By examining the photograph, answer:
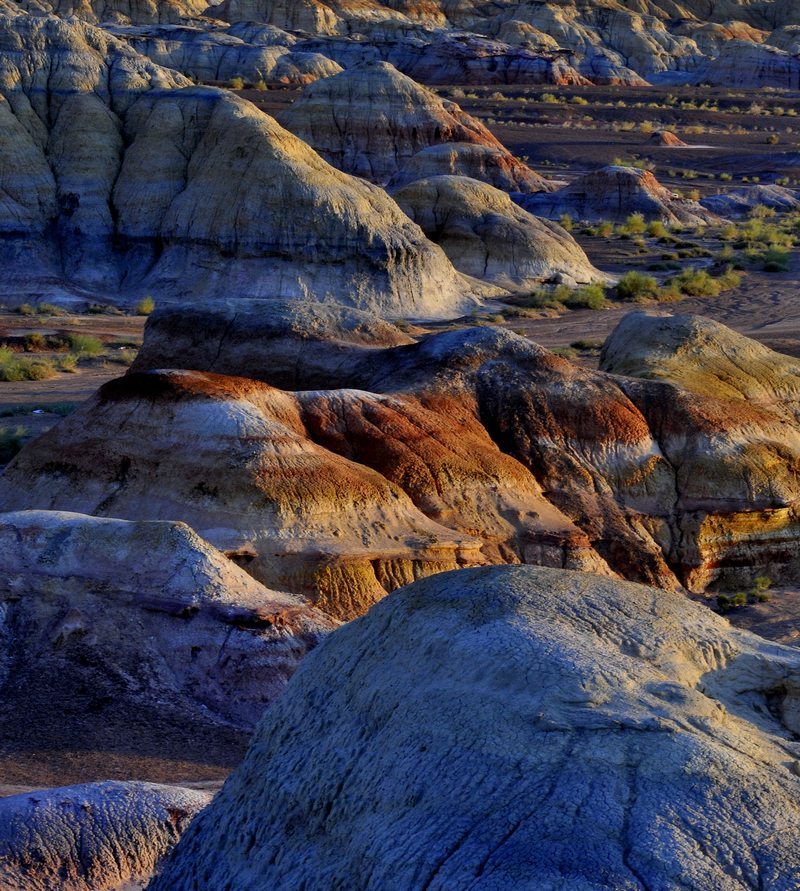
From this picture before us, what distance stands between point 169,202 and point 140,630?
773 inches

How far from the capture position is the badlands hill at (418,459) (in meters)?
10.9

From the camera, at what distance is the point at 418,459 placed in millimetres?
12125

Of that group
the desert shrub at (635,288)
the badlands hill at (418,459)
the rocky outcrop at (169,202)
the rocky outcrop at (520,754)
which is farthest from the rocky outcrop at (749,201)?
the rocky outcrop at (520,754)

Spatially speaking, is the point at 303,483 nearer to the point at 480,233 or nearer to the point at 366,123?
the point at 480,233

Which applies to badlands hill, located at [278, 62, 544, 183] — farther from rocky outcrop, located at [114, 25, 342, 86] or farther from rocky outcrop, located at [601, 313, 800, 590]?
rocky outcrop, located at [601, 313, 800, 590]

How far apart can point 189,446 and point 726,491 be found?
5.29 meters

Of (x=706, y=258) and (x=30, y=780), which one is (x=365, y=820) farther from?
(x=706, y=258)

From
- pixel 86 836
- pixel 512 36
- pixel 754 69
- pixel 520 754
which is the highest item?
pixel 520 754

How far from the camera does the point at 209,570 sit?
9.52 m

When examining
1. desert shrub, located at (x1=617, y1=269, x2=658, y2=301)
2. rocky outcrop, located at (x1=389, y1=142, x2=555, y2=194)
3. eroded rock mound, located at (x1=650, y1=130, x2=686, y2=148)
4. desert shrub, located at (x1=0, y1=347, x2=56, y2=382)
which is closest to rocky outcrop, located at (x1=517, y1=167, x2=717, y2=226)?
rocky outcrop, located at (x1=389, y1=142, x2=555, y2=194)

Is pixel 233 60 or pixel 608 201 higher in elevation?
pixel 608 201

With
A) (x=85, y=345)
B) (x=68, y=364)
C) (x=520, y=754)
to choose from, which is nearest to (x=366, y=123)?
(x=85, y=345)

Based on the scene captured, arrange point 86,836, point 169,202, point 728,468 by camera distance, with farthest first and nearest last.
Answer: point 169,202, point 728,468, point 86,836

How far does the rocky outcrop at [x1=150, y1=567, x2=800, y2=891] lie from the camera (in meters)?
3.99
